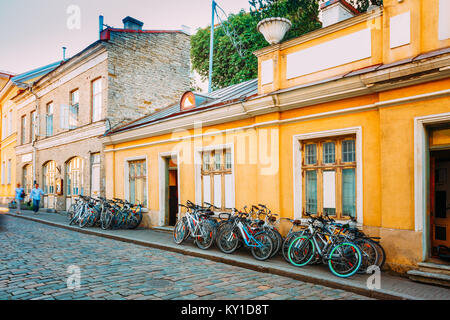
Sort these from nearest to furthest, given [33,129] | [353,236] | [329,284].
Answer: [329,284] → [353,236] → [33,129]

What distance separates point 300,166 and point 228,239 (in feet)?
7.86

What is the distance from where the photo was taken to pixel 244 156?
9.62 m

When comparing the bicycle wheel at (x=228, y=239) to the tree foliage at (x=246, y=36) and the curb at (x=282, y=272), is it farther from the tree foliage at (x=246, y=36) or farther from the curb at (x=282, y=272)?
the tree foliage at (x=246, y=36)

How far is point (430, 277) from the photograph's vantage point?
5734 millimetres

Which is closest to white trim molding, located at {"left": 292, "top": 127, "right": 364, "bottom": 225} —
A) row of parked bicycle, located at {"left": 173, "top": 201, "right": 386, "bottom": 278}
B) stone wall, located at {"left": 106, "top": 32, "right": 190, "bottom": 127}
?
row of parked bicycle, located at {"left": 173, "top": 201, "right": 386, "bottom": 278}

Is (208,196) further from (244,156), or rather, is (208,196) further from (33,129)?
(33,129)

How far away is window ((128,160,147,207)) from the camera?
1370cm

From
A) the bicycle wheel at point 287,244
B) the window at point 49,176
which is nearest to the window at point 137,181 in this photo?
the bicycle wheel at point 287,244

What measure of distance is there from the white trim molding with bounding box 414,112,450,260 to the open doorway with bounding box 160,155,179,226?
7.95 m

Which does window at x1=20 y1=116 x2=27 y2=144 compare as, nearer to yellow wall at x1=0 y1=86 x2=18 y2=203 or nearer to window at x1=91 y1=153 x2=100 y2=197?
yellow wall at x1=0 y1=86 x2=18 y2=203

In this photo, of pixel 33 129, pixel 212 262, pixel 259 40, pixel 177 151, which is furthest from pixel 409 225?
pixel 33 129

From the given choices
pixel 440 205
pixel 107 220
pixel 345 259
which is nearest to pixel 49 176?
pixel 107 220

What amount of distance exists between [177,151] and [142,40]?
809 cm

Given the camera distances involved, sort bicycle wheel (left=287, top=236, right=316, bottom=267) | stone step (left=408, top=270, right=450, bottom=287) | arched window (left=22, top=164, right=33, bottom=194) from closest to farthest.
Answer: stone step (left=408, top=270, right=450, bottom=287)
bicycle wheel (left=287, top=236, right=316, bottom=267)
arched window (left=22, top=164, right=33, bottom=194)
